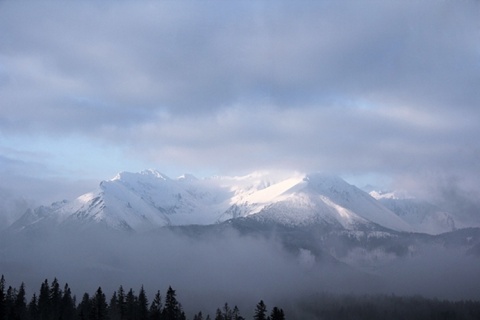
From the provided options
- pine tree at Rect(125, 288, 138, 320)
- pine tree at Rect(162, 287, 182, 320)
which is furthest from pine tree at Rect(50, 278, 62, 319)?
pine tree at Rect(162, 287, 182, 320)

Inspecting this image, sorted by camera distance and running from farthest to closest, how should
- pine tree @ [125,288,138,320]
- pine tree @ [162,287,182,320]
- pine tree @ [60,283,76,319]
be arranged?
1. pine tree @ [60,283,76,319]
2. pine tree @ [125,288,138,320]
3. pine tree @ [162,287,182,320]

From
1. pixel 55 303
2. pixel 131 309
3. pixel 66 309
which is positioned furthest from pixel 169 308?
pixel 55 303

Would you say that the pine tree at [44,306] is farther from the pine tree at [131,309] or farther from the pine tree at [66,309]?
the pine tree at [131,309]

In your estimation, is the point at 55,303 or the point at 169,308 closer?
the point at 169,308

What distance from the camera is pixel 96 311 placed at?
556 feet

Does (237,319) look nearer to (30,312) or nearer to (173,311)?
(173,311)

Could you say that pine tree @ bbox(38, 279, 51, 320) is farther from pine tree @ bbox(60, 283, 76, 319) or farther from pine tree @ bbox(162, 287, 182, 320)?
pine tree @ bbox(162, 287, 182, 320)

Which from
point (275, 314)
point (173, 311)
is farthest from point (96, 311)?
point (275, 314)

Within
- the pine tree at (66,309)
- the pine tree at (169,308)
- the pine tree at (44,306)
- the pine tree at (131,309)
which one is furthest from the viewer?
the pine tree at (66,309)

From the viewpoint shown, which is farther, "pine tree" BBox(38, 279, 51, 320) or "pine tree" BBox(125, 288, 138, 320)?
"pine tree" BBox(125, 288, 138, 320)

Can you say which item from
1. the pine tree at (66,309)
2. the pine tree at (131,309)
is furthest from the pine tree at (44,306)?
the pine tree at (131,309)

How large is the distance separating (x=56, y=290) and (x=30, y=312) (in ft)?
33.3

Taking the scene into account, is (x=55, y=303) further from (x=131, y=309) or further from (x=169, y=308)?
(x=169, y=308)

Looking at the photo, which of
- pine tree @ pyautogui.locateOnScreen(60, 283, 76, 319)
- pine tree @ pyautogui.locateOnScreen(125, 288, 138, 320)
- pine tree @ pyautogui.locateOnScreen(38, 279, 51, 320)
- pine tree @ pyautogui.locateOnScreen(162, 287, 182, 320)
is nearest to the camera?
pine tree @ pyautogui.locateOnScreen(162, 287, 182, 320)
